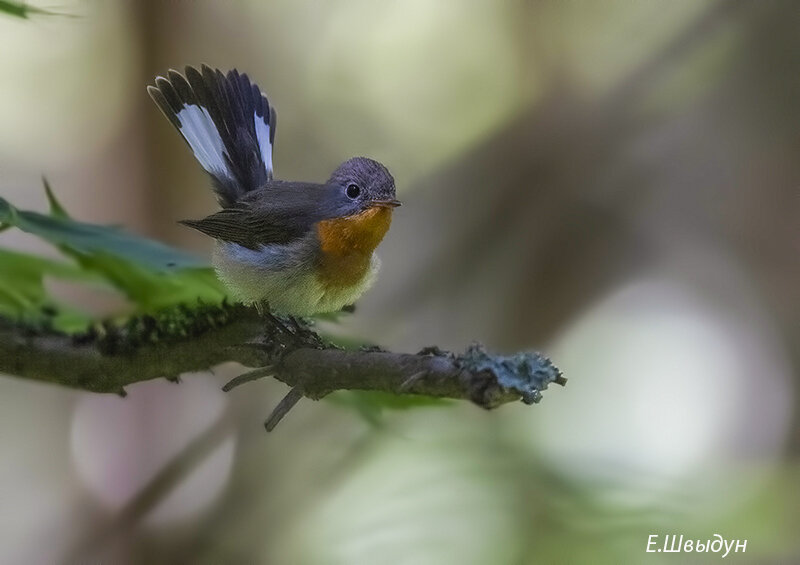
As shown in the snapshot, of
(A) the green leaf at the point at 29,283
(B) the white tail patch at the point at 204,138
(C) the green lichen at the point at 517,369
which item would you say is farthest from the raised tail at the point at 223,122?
(C) the green lichen at the point at 517,369

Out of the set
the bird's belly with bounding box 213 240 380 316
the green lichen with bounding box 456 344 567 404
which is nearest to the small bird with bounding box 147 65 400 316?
the bird's belly with bounding box 213 240 380 316

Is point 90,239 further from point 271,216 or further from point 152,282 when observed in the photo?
point 271,216

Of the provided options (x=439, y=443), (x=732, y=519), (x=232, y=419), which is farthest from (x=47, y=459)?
(x=732, y=519)

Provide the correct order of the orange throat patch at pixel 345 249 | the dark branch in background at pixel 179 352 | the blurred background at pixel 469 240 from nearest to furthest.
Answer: the dark branch in background at pixel 179 352
the orange throat patch at pixel 345 249
the blurred background at pixel 469 240

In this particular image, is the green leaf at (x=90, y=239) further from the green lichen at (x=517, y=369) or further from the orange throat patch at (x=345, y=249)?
the green lichen at (x=517, y=369)

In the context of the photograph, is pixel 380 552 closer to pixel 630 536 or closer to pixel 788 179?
pixel 630 536

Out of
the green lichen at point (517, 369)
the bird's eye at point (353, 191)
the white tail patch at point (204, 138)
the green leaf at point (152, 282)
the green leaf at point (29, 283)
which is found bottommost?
the green lichen at point (517, 369)
